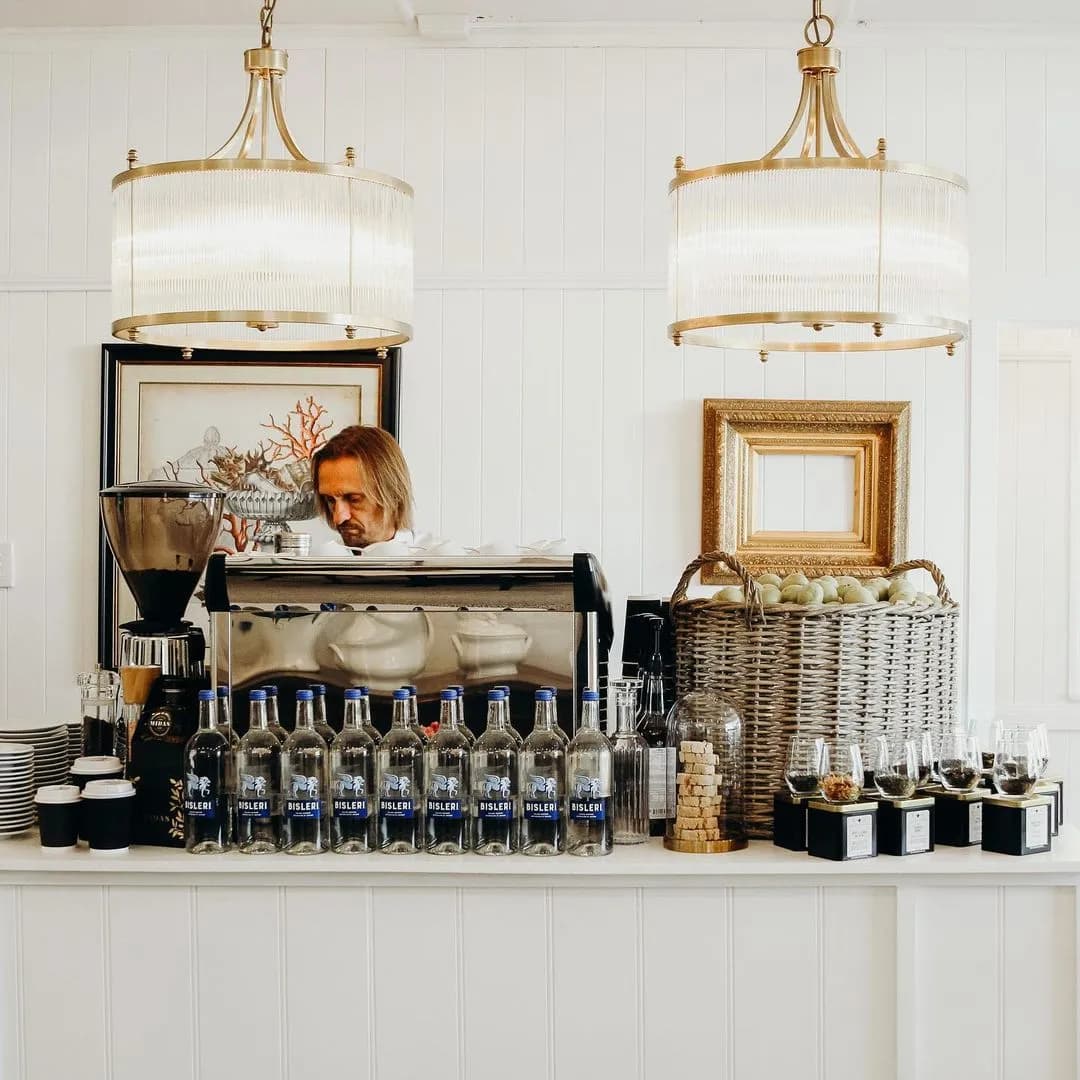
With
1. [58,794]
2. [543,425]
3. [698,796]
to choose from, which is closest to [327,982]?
[58,794]

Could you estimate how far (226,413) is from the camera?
3.29 metres

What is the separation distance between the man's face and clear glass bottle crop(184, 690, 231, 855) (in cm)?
124

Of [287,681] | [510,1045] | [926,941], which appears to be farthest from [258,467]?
[926,941]

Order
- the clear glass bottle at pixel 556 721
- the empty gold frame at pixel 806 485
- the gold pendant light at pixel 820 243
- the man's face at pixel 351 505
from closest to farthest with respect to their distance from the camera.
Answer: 1. the gold pendant light at pixel 820 243
2. the clear glass bottle at pixel 556 721
3. the man's face at pixel 351 505
4. the empty gold frame at pixel 806 485

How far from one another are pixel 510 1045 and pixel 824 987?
0.46 meters

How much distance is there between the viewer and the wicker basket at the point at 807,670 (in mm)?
1920

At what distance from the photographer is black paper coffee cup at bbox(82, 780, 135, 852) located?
1828mm

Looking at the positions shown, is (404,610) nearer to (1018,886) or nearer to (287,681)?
(287,681)

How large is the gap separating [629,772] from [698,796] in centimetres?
11

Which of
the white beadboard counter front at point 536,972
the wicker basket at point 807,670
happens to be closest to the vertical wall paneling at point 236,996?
the white beadboard counter front at point 536,972

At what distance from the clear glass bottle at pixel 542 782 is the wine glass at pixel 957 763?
0.59 metres

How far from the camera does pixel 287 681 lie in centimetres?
191

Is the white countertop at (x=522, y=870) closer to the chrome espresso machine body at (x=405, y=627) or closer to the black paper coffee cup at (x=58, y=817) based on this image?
the black paper coffee cup at (x=58, y=817)

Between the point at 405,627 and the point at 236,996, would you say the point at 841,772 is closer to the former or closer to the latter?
the point at 405,627
